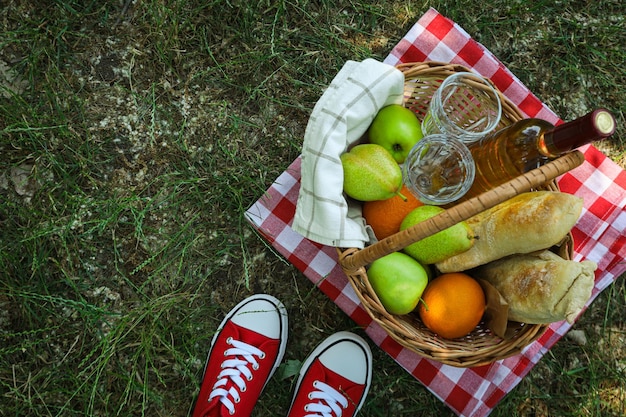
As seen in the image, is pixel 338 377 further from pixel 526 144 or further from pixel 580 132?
pixel 580 132

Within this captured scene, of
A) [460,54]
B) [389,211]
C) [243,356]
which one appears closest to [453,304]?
[389,211]

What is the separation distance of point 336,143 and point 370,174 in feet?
0.35

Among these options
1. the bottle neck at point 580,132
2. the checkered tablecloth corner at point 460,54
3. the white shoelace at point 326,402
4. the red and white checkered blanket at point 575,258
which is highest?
the bottle neck at point 580,132

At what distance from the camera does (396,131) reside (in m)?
1.25

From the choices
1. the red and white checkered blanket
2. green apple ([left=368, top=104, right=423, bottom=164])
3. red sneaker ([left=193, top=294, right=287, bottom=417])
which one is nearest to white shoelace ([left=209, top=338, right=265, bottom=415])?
red sneaker ([left=193, top=294, right=287, bottom=417])

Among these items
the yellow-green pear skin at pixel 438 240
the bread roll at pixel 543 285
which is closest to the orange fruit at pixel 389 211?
the yellow-green pear skin at pixel 438 240

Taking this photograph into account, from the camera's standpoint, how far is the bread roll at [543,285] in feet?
3.54

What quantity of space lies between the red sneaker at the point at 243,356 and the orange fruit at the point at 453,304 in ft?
1.75

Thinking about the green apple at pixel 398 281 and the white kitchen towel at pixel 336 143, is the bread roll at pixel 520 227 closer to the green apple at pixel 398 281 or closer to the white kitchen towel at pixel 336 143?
the green apple at pixel 398 281

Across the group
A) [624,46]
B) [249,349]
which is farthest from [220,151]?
[624,46]

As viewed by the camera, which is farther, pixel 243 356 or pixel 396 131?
pixel 243 356

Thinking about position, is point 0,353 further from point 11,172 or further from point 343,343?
point 343,343

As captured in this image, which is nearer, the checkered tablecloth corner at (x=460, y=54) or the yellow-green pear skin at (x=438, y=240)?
the yellow-green pear skin at (x=438, y=240)

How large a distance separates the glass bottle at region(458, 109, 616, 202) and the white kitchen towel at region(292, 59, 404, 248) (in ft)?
0.89
